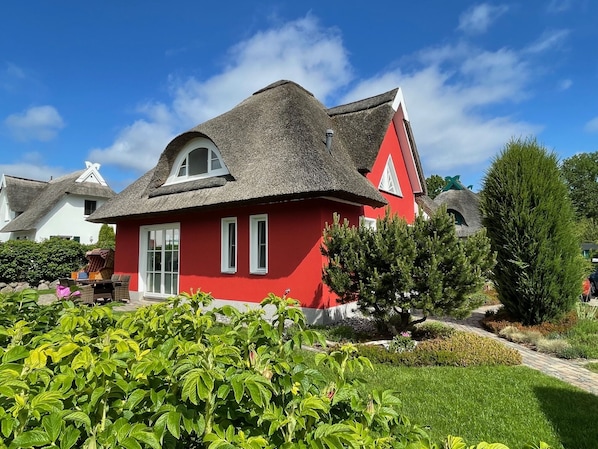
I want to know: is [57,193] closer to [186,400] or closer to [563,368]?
[563,368]

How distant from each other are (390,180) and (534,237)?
596 centimetres

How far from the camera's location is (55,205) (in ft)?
89.5

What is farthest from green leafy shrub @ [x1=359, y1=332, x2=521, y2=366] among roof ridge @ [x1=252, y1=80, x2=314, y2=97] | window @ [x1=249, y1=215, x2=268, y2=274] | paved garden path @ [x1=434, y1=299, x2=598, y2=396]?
roof ridge @ [x1=252, y1=80, x2=314, y2=97]

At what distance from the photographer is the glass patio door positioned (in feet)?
41.0

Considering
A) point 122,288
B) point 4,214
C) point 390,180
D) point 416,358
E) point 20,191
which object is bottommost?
point 416,358

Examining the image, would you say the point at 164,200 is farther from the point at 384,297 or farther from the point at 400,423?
the point at 400,423

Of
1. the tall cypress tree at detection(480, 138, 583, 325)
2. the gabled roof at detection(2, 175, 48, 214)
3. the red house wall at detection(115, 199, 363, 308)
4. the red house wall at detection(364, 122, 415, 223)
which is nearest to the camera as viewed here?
the tall cypress tree at detection(480, 138, 583, 325)

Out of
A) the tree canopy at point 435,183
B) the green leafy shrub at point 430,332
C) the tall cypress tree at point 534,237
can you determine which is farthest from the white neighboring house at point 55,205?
the tree canopy at point 435,183

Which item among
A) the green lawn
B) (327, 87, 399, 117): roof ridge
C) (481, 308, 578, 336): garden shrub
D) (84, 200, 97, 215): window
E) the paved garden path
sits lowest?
the paved garden path

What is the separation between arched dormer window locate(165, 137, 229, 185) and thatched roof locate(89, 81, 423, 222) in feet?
0.68

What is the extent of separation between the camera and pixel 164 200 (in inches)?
460

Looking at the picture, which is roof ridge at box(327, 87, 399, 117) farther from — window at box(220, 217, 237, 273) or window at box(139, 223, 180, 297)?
window at box(139, 223, 180, 297)

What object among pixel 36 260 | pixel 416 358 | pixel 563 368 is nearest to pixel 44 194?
pixel 36 260

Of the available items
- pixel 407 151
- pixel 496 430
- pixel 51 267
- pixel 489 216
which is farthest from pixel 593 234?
pixel 51 267
